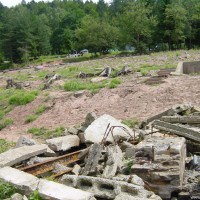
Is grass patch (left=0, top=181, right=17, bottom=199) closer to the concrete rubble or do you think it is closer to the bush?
the concrete rubble

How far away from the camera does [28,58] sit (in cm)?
5981

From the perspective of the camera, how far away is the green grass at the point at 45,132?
12.9m

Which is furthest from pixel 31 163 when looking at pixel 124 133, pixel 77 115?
pixel 77 115

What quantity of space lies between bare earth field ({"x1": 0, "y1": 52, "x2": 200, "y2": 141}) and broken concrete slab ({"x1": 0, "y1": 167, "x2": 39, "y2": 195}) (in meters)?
6.61

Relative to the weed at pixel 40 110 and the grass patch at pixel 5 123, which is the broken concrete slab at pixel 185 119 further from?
the grass patch at pixel 5 123

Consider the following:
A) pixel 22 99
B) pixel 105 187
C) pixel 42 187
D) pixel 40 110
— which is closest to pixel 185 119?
pixel 105 187

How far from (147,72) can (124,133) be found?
501 inches

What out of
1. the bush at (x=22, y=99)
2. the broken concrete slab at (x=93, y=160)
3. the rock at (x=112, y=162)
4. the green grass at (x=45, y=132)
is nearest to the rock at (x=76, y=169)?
the broken concrete slab at (x=93, y=160)

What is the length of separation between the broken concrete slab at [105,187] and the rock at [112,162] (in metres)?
0.40

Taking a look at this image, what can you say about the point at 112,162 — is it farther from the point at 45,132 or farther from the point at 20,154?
the point at 45,132

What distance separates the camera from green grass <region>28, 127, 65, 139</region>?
1290 cm

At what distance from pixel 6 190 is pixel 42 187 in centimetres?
68

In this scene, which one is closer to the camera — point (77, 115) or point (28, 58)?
point (77, 115)

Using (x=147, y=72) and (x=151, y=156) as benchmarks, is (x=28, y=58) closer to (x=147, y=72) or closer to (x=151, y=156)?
(x=147, y=72)
